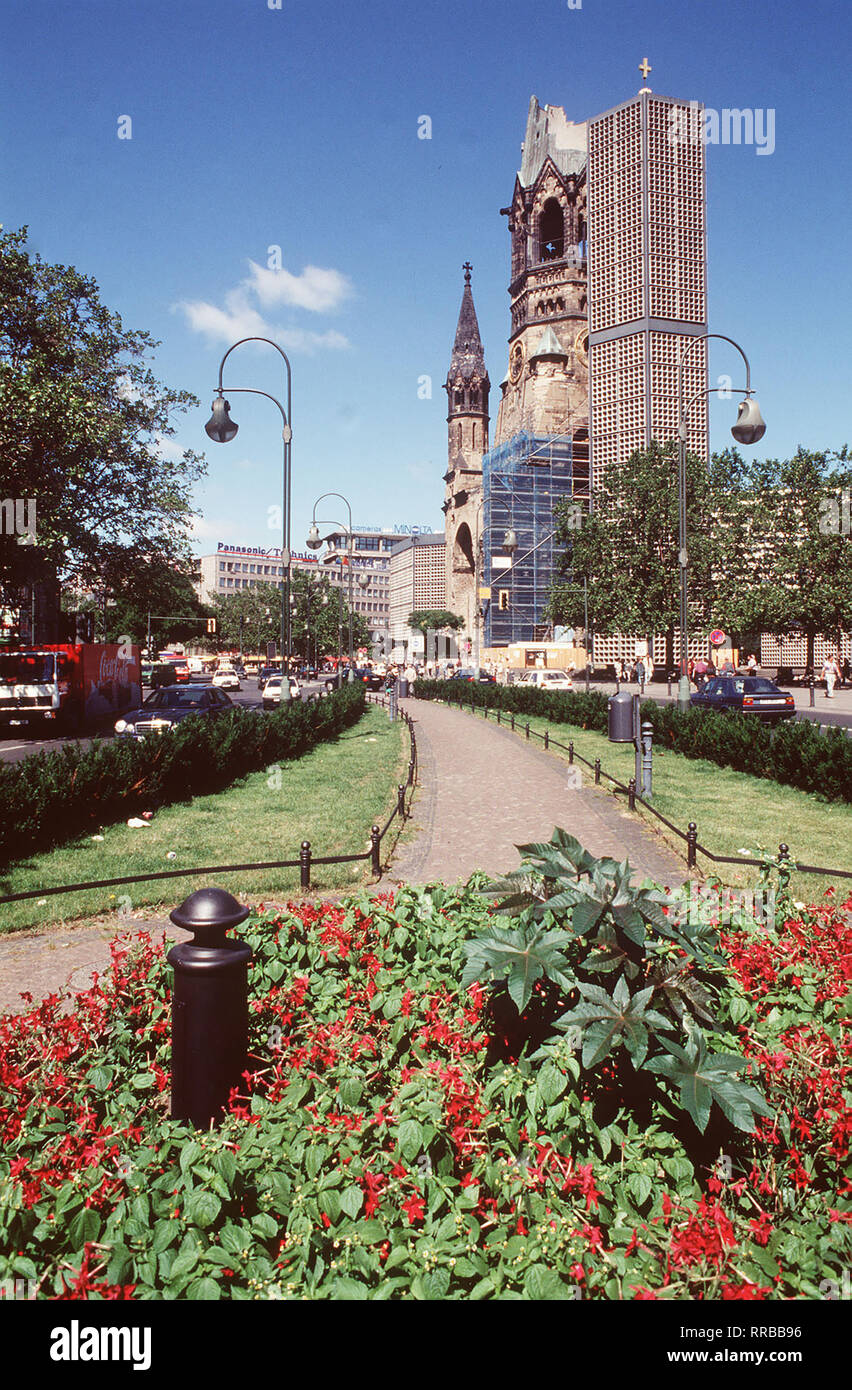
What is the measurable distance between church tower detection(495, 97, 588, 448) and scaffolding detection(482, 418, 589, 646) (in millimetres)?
4302

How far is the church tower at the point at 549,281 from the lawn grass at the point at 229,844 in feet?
275

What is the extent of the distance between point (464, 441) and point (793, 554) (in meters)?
91.1

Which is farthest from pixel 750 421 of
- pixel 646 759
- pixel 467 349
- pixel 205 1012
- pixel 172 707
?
pixel 467 349

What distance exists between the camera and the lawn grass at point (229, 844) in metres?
7.82

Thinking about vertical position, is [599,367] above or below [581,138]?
below

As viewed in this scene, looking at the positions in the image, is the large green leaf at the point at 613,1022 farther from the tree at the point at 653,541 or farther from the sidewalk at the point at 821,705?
the tree at the point at 653,541

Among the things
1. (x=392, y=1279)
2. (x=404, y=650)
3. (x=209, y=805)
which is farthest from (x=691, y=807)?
(x=404, y=650)

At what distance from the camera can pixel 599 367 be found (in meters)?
77.9

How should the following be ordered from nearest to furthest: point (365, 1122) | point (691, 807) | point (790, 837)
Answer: point (365, 1122) → point (790, 837) → point (691, 807)

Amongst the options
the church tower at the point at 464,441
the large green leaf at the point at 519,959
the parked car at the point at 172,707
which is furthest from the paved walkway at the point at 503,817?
the church tower at the point at 464,441

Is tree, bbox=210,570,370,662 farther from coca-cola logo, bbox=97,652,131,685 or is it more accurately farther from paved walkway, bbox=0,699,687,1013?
paved walkway, bbox=0,699,687,1013

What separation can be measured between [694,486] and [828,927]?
48897 millimetres

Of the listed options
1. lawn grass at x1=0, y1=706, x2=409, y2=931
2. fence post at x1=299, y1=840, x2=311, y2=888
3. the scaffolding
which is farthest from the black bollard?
the scaffolding
